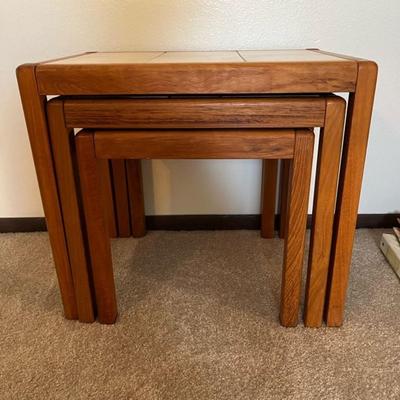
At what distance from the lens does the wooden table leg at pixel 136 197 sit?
1.11 m

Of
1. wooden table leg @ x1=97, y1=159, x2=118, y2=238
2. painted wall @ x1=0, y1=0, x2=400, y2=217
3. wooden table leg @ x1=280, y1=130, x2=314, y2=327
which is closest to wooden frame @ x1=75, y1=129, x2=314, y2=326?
wooden table leg @ x1=280, y1=130, x2=314, y2=327

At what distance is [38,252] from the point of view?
44.6 inches

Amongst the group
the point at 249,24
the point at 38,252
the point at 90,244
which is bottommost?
the point at 38,252

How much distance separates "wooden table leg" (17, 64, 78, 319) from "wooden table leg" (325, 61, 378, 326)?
521mm

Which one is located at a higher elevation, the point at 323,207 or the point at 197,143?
the point at 197,143

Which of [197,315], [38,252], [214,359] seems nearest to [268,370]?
[214,359]

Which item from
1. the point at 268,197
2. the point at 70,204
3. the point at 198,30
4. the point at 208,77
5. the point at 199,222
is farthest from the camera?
the point at 199,222

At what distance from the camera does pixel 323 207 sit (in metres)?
0.71

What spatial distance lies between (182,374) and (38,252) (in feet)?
2.06

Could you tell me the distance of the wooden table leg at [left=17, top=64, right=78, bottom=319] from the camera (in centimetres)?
66

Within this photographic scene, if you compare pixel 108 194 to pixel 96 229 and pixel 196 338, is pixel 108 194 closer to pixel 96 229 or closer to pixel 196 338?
pixel 96 229

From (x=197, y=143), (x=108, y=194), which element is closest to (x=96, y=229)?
(x=197, y=143)

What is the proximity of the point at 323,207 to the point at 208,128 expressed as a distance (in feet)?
0.83

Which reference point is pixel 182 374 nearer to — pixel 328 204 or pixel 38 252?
pixel 328 204
